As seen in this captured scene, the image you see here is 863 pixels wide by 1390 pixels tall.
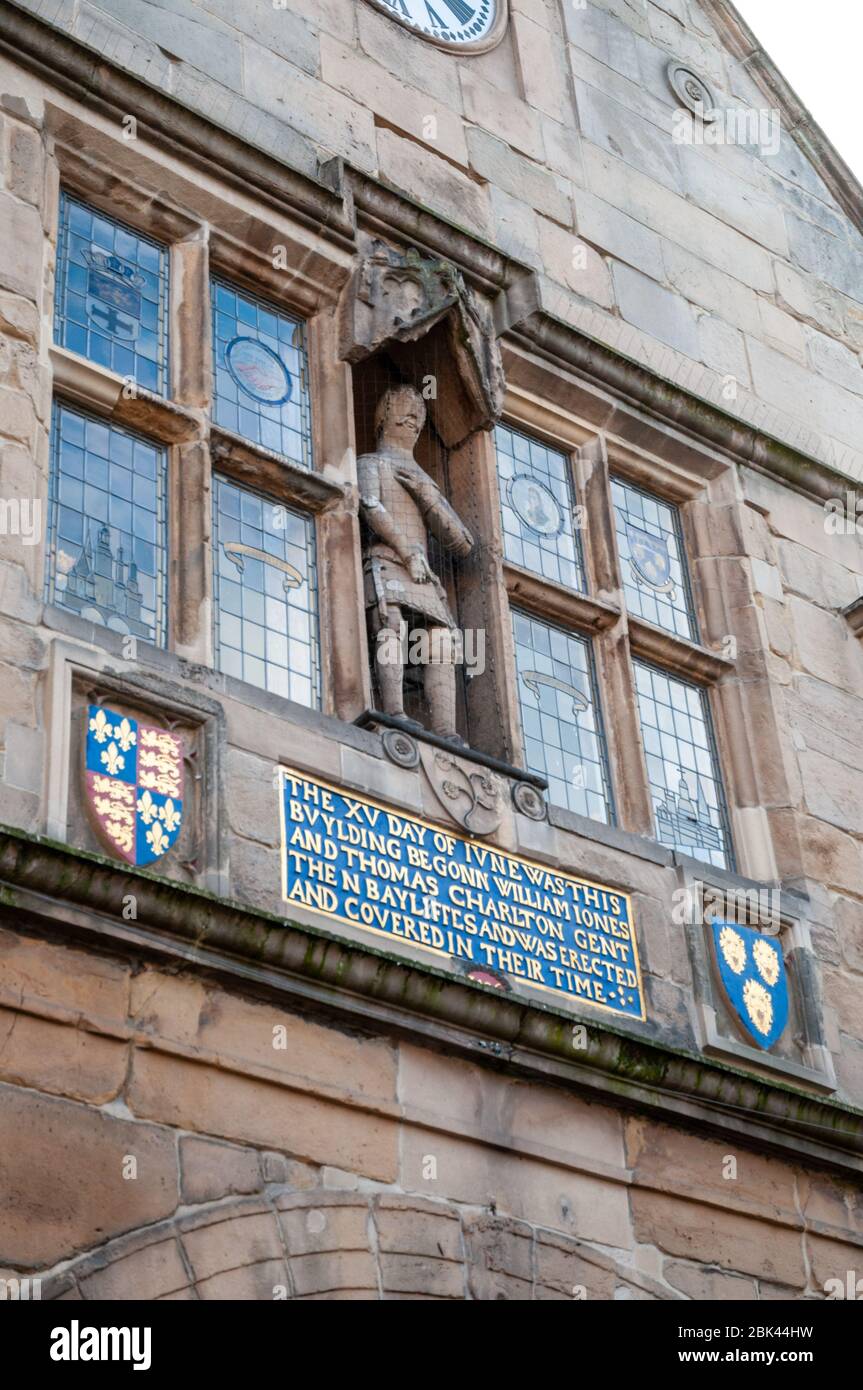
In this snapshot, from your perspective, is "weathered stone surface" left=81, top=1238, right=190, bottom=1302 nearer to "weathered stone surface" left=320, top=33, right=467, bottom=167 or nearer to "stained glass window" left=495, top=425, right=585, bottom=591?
"stained glass window" left=495, top=425, right=585, bottom=591

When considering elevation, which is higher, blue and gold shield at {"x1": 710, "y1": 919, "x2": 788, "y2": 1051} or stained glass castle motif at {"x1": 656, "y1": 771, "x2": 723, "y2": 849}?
stained glass castle motif at {"x1": 656, "y1": 771, "x2": 723, "y2": 849}

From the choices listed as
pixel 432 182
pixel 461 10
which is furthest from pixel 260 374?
pixel 461 10

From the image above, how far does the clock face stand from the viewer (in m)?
10.1

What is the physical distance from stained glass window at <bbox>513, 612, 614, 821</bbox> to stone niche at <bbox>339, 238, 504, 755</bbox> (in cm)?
31

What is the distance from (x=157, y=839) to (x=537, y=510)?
3145 mm

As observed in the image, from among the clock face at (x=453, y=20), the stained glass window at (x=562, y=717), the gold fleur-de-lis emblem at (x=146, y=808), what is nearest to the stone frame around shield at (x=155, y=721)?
the gold fleur-de-lis emblem at (x=146, y=808)

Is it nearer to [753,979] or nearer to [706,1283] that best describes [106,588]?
[753,979]

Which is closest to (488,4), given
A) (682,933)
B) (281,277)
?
(281,277)

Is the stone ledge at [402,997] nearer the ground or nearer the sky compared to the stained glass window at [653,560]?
nearer the ground

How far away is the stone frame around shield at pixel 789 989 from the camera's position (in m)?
8.03

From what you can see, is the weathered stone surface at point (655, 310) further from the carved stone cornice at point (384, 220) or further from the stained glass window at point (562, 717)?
the stained glass window at point (562, 717)

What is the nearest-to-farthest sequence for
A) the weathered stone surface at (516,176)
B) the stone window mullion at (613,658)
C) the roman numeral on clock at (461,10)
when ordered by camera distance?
the stone window mullion at (613,658) < the weathered stone surface at (516,176) < the roman numeral on clock at (461,10)

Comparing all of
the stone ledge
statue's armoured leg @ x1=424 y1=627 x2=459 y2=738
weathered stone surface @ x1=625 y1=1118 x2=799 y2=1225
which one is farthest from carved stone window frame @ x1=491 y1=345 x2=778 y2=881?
weathered stone surface @ x1=625 y1=1118 x2=799 y2=1225

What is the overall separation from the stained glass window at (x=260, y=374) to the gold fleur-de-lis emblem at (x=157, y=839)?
200 cm
